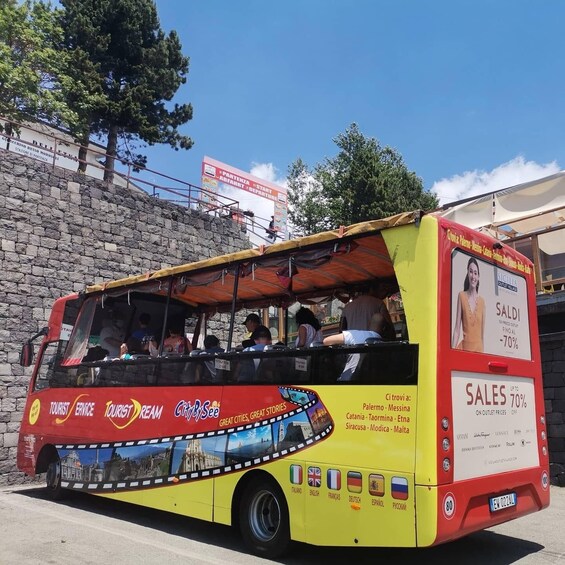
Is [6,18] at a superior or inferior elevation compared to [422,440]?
superior

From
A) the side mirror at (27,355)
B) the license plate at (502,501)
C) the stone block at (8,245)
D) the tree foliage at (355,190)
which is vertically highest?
the tree foliage at (355,190)

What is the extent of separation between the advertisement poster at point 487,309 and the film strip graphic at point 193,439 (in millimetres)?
1473

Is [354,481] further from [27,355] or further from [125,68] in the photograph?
[125,68]

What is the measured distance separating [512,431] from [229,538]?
11.0 ft

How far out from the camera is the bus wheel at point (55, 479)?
28.3 feet

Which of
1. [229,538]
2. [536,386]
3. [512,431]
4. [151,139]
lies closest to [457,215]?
[536,386]

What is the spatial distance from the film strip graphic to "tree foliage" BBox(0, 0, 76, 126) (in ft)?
51.9

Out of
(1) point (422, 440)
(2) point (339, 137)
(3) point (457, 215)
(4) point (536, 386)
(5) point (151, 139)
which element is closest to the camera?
(1) point (422, 440)

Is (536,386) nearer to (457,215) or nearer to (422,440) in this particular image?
(422,440)

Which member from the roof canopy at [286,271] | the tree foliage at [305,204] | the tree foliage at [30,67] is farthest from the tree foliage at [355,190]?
the roof canopy at [286,271]

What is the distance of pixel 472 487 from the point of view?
15.4 feet

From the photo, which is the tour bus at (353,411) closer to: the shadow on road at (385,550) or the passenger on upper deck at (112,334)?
the shadow on road at (385,550)

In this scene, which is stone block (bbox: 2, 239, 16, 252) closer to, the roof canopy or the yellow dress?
the roof canopy

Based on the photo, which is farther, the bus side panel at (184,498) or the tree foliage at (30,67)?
the tree foliage at (30,67)
